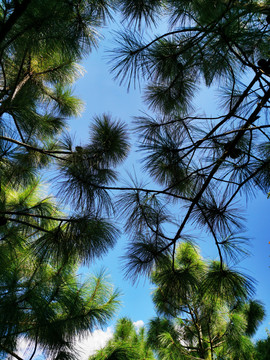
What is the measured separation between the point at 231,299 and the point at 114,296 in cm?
96

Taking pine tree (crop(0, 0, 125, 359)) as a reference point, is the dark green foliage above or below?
below

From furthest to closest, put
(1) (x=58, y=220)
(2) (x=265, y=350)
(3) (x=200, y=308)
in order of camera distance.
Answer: (3) (x=200, y=308), (2) (x=265, y=350), (1) (x=58, y=220)

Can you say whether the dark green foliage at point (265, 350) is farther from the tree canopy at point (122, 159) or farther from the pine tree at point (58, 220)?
the pine tree at point (58, 220)

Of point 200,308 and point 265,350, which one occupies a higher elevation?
point 200,308

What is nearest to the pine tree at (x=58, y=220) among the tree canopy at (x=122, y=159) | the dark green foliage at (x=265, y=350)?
the tree canopy at (x=122, y=159)

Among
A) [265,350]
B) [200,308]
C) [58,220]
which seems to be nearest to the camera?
[58,220]

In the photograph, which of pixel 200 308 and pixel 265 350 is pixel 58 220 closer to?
pixel 265 350

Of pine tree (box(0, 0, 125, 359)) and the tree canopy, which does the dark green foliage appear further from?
pine tree (box(0, 0, 125, 359))

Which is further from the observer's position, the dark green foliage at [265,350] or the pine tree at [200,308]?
the dark green foliage at [265,350]

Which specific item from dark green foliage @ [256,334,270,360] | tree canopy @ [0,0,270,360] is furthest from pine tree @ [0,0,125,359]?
dark green foliage @ [256,334,270,360]

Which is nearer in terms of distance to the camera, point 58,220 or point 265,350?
point 58,220

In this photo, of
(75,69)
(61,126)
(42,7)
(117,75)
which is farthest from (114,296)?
(75,69)

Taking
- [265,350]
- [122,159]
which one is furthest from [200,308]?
[122,159]

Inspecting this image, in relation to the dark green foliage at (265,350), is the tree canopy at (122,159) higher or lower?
higher
